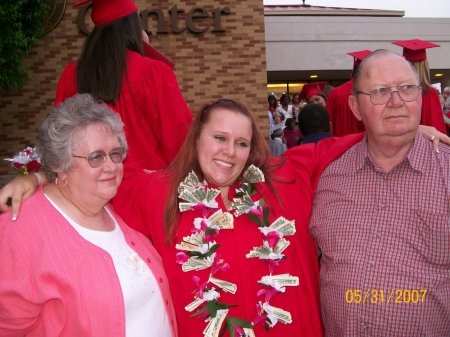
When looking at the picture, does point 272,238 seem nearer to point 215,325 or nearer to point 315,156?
point 215,325

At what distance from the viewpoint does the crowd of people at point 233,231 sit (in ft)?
7.25

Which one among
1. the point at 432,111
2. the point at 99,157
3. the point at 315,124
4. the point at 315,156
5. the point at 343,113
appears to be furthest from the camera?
the point at 343,113

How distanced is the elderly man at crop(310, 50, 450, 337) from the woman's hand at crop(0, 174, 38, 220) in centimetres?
154

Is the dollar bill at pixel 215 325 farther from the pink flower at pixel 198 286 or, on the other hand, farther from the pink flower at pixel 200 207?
the pink flower at pixel 200 207

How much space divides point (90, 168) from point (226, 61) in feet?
25.0

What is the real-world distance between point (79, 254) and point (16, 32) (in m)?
6.62

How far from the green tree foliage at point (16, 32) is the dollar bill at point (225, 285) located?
6.61 meters

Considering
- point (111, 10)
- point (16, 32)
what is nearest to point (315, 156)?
point (111, 10)

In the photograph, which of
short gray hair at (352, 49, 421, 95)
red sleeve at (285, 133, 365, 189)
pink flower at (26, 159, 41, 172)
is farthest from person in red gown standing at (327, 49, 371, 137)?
pink flower at (26, 159, 41, 172)

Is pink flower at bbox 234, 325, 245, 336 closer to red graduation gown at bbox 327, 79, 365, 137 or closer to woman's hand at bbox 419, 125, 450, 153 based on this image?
woman's hand at bbox 419, 125, 450, 153

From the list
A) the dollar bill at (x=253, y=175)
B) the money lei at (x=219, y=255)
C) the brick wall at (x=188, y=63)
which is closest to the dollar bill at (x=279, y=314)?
the money lei at (x=219, y=255)

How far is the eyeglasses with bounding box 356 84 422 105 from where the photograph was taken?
2.52 m

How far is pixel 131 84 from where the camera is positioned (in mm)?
3154

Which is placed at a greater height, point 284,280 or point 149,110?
point 149,110
